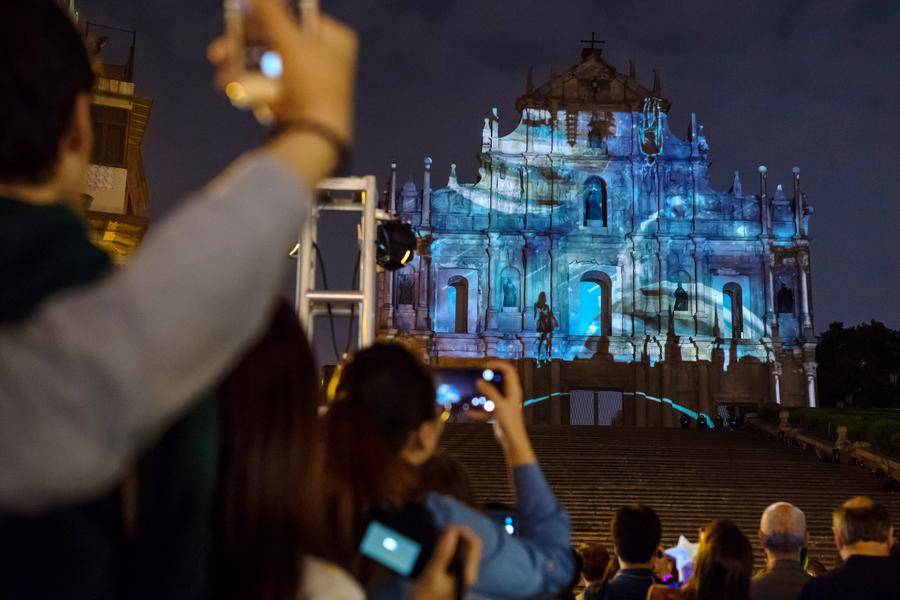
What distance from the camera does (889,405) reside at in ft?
153

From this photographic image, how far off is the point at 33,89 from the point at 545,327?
37.3 meters

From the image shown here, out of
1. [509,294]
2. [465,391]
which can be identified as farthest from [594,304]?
[465,391]

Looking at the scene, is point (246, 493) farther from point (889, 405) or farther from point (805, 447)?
point (889, 405)

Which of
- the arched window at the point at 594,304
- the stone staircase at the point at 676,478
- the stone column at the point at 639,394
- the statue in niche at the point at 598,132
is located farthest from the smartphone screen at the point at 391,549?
the statue in niche at the point at 598,132

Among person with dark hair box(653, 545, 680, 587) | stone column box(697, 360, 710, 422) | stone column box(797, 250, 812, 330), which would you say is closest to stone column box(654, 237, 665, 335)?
stone column box(697, 360, 710, 422)

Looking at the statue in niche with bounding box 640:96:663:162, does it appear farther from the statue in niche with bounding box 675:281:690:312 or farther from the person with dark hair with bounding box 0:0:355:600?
the person with dark hair with bounding box 0:0:355:600

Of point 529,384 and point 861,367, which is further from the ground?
point 861,367

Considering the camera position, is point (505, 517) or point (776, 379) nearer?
point (505, 517)

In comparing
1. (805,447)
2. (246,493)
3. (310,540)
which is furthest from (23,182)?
(805,447)

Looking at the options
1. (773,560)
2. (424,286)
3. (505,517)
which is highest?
(424,286)

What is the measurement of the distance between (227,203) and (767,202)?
41.9 metres

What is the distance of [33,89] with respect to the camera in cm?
117

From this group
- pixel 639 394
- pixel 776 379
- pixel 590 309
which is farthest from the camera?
pixel 590 309

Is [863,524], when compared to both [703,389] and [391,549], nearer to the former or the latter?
[391,549]
